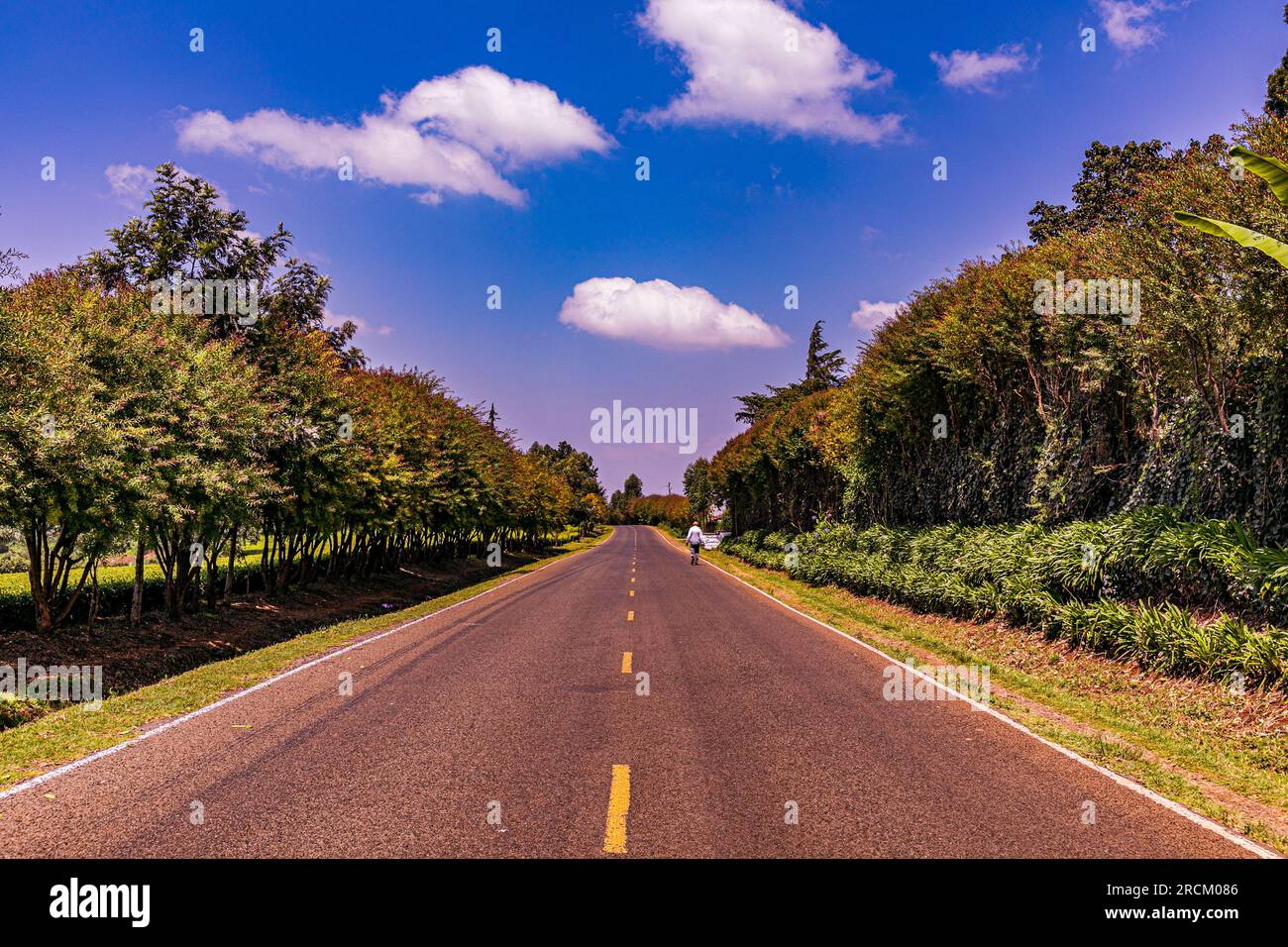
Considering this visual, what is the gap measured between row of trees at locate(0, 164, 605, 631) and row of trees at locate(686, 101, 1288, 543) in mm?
14566

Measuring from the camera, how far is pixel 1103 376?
12383mm

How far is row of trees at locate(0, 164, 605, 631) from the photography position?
10430 mm

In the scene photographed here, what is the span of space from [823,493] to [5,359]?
1205 inches

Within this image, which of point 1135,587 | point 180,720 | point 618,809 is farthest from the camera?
point 1135,587

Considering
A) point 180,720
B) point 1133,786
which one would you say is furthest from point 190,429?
point 1133,786

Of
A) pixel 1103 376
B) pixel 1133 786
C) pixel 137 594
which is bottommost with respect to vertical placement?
pixel 1133 786

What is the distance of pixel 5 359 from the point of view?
998cm

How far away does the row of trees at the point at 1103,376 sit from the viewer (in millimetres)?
9000

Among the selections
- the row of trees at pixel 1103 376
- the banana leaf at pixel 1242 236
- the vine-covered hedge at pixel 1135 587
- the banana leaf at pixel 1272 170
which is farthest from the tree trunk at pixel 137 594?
A: the row of trees at pixel 1103 376

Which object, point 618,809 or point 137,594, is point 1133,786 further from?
point 137,594

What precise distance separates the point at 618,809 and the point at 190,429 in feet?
36.7

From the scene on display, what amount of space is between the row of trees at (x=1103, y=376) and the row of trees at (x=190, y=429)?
1457 centimetres

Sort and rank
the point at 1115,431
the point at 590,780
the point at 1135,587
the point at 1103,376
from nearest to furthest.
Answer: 1. the point at 590,780
2. the point at 1135,587
3. the point at 1103,376
4. the point at 1115,431
